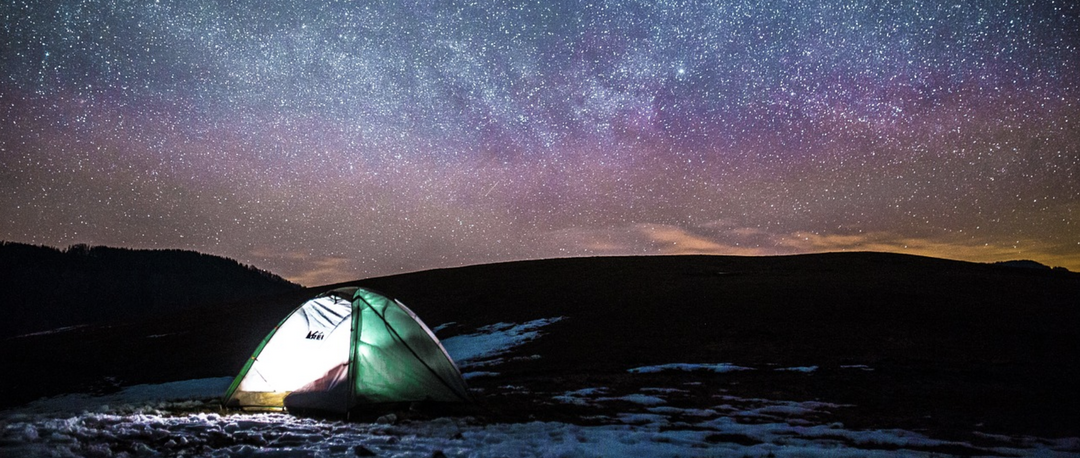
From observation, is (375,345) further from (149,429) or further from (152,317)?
(152,317)

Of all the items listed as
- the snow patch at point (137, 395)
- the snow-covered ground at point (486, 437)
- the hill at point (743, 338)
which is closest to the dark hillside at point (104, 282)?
the hill at point (743, 338)

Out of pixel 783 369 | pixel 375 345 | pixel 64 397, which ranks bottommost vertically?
pixel 64 397

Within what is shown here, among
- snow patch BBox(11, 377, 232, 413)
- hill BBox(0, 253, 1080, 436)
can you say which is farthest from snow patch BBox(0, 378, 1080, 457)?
snow patch BBox(11, 377, 232, 413)

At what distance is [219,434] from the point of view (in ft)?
28.0

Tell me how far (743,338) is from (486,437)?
49.0ft

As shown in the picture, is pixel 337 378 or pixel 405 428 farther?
pixel 337 378

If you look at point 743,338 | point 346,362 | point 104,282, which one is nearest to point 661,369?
point 743,338

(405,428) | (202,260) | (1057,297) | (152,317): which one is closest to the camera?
(405,428)

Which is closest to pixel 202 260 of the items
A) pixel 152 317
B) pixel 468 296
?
pixel 152 317

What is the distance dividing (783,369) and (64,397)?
2321 cm

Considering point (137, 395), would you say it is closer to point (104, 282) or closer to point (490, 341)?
point (490, 341)

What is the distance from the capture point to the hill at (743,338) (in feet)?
41.6

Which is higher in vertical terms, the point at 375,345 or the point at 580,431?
the point at 375,345

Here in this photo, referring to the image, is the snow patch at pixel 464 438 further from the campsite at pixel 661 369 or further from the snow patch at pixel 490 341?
the snow patch at pixel 490 341
